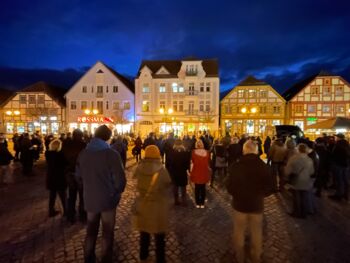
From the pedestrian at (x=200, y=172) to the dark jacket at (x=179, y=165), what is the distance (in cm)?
20

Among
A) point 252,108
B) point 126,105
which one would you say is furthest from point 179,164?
point 126,105

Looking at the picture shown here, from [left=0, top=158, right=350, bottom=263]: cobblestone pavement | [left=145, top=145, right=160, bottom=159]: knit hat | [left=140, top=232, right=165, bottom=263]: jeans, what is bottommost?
[left=0, top=158, right=350, bottom=263]: cobblestone pavement

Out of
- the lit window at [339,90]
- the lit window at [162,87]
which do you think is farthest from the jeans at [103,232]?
the lit window at [339,90]

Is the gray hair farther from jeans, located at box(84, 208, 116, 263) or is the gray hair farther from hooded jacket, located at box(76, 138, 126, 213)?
jeans, located at box(84, 208, 116, 263)

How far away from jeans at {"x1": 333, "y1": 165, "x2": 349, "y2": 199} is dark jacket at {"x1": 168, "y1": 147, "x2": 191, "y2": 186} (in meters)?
4.51

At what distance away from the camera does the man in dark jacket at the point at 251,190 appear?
139 inches

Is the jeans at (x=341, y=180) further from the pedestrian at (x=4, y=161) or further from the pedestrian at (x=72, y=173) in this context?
the pedestrian at (x=4, y=161)

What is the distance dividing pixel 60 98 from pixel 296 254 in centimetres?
4228

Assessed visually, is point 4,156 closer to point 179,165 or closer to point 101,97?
point 179,165

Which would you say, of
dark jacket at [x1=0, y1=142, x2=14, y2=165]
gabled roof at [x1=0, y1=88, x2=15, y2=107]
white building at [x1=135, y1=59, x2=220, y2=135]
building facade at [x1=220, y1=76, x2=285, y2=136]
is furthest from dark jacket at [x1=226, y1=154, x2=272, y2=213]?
gabled roof at [x1=0, y1=88, x2=15, y2=107]

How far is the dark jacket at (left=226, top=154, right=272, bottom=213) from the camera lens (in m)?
3.54

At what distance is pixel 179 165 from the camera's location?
21.3 feet

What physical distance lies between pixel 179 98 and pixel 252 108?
10523 mm

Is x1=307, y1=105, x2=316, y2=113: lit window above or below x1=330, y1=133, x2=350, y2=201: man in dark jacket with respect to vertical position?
above
